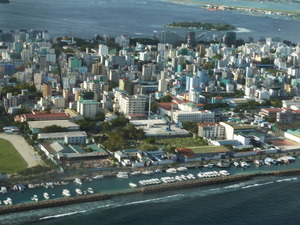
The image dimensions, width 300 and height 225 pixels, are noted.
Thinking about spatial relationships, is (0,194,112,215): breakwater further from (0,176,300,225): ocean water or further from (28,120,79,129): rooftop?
(28,120,79,129): rooftop

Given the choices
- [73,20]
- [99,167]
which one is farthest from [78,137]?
[73,20]

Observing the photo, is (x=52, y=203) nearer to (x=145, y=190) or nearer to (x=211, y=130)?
(x=145, y=190)

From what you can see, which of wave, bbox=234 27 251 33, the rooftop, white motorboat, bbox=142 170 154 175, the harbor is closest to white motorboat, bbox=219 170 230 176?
the harbor

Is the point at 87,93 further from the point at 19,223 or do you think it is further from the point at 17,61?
the point at 19,223

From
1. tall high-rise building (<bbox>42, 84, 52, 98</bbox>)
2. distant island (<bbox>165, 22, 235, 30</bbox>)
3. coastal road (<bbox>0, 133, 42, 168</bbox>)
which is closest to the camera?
coastal road (<bbox>0, 133, 42, 168</bbox>)

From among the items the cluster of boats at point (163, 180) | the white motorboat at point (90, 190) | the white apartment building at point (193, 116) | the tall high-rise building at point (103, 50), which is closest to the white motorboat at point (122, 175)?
the cluster of boats at point (163, 180)

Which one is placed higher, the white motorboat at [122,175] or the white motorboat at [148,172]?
the white motorboat at [122,175]

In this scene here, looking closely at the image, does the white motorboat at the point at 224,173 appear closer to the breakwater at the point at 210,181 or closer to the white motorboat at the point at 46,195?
the breakwater at the point at 210,181
